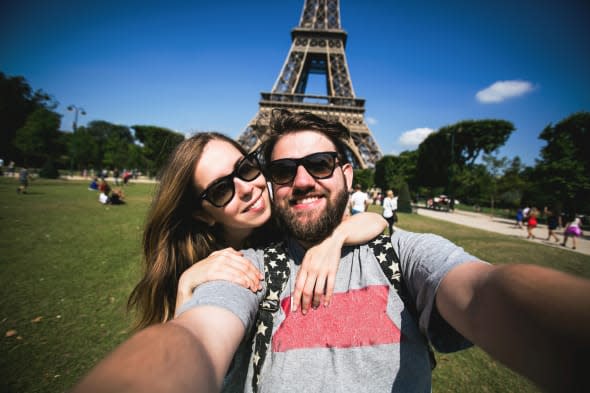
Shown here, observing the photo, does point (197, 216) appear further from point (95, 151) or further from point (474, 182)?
point (95, 151)

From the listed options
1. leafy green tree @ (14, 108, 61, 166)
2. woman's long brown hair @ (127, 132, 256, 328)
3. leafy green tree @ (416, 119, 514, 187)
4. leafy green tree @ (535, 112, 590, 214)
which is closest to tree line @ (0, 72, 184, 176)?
leafy green tree @ (14, 108, 61, 166)

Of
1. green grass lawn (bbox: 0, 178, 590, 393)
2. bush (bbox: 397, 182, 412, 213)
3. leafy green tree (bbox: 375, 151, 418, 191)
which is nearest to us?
green grass lawn (bbox: 0, 178, 590, 393)

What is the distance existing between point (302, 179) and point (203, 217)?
98cm

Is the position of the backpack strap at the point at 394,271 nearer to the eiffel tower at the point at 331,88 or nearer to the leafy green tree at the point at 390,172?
the eiffel tower at the point at 331,88

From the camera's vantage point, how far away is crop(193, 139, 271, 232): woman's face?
1951mm

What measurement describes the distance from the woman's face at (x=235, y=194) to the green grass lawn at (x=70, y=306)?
2389 mm

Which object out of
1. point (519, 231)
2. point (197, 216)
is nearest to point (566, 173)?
point (519, 231)

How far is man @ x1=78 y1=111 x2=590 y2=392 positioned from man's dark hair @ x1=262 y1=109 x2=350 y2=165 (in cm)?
40

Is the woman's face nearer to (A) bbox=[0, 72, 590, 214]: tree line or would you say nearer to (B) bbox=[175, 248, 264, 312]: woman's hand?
(B) bbox=[175, 248, 264, 312]: woman's hand

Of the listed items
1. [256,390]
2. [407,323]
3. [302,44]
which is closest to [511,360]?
[407,323]

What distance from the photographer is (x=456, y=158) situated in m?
30.5

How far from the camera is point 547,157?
1672cm

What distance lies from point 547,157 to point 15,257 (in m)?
27.4

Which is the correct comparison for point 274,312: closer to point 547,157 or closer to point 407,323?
point 407,323
